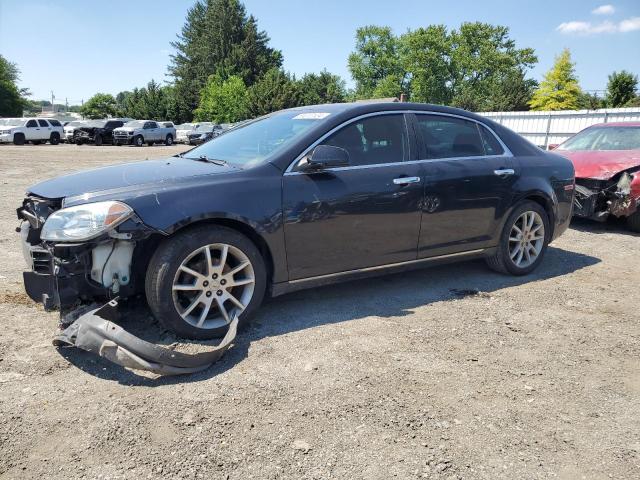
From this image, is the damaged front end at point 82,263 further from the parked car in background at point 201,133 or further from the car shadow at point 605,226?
the parked car in background at point 201,133

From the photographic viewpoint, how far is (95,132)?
113 feet

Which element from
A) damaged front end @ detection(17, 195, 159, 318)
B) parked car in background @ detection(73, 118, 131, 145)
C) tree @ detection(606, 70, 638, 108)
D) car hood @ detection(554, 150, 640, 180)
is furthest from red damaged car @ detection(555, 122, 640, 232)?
tree @ detection(606, 70, 638, 108)

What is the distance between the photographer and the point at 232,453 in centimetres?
240

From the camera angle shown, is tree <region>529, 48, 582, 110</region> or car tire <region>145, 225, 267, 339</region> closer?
car tire <region>145, 225, 267, 339</region>

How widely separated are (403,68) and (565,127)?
6581 centimetres

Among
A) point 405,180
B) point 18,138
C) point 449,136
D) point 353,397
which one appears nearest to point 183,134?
point 18,138

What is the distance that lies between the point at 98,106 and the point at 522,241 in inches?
3848

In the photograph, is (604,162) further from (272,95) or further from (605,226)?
(272,95)

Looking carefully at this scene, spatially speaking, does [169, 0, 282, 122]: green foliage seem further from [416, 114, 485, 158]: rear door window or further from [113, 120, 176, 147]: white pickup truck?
[416, 114, 485, 158]: rear door window

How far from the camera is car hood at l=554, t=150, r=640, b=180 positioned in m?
7.18

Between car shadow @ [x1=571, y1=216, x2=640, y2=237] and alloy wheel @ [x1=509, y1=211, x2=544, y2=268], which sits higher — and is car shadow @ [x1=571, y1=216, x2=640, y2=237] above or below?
below

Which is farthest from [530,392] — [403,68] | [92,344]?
[403,68]

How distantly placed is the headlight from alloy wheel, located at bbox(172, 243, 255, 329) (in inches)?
20.1

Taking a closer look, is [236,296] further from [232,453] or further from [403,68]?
[403,68]
